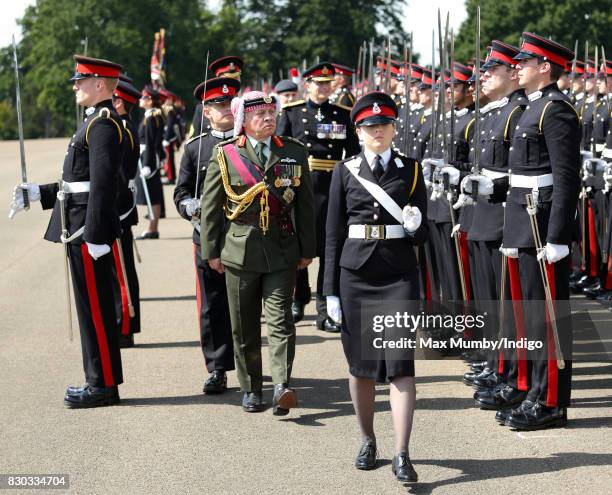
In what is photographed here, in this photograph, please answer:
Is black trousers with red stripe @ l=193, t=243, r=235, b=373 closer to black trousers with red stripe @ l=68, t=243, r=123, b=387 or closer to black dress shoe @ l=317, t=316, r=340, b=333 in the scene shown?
black trousers with red stripe @ l=68, t=243, r=123, b=387

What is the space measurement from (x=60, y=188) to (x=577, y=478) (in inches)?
145

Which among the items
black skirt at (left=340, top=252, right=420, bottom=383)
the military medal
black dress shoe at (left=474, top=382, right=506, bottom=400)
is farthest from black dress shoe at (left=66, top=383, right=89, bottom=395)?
black dress shoe at (left=474, top=382, right=506, bottom=400)

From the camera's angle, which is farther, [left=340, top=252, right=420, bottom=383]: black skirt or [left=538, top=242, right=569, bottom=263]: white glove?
[left=538, top=242, right=569, bottom=263]: white glove

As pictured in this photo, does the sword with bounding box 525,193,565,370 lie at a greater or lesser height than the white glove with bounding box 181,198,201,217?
lesser

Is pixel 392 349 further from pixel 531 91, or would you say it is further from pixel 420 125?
pixel 420 125

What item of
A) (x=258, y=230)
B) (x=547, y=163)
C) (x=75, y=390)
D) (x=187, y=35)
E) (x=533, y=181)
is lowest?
(x=75, y=390)

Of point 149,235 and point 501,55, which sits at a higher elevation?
point 501,55

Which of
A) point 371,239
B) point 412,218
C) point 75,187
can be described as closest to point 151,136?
point 75,187

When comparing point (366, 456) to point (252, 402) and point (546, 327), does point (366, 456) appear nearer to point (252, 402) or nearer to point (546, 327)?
point (252, 402)

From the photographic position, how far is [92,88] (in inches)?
295

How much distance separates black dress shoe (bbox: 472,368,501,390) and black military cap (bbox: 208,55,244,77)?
3.07 metres

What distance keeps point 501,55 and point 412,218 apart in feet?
Result: 6.93

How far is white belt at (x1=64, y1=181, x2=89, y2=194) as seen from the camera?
736 cm

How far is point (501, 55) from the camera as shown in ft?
24.8
